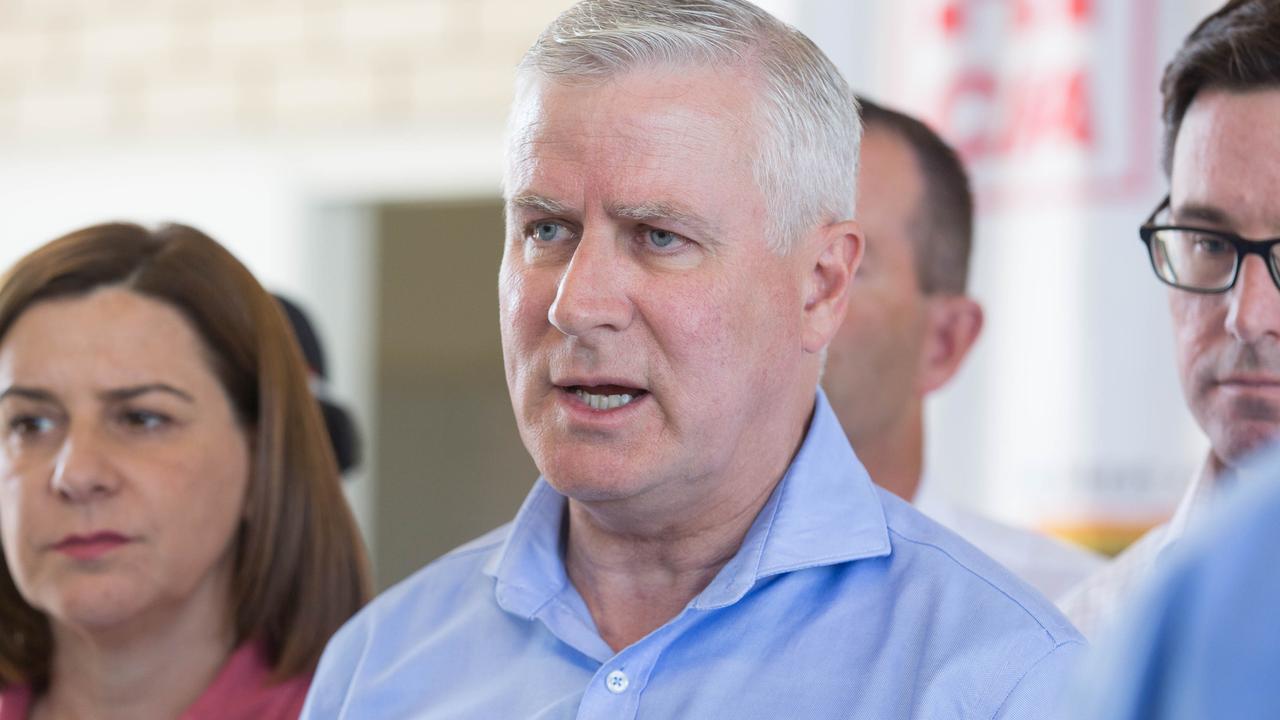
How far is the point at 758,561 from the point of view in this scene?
1.54 meters

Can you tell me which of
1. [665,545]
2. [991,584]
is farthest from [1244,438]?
[665,545]

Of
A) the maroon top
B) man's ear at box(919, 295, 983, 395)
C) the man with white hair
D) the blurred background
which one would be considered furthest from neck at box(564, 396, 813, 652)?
the blurred background

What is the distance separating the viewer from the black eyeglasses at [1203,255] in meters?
1.65

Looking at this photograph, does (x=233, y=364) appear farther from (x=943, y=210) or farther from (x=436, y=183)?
(x=436, y=183)

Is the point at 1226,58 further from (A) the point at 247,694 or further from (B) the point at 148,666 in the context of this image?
(B) the point at 148,666

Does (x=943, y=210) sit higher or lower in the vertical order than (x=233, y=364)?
higher

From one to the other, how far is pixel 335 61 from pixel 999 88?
2.24m

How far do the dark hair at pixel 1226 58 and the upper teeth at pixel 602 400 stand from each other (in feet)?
2.64

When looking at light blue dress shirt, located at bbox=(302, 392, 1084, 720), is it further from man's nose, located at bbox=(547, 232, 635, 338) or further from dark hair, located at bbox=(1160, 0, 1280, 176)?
dark hair, located at bbox=(1160, 0, 1280, 176)

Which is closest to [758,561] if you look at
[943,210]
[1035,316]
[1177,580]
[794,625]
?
[794,625]

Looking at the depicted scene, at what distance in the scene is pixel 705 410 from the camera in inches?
60.6

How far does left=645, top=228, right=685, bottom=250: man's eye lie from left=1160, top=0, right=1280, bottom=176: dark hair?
70 centimetres

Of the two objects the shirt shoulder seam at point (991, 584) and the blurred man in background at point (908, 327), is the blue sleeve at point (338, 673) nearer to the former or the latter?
the shirt shoulder seam at point (991, 584)

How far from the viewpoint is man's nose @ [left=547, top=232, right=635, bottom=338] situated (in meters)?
1.49
